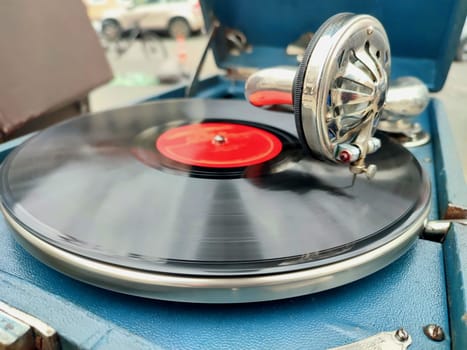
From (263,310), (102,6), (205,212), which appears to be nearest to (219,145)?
(205,212)

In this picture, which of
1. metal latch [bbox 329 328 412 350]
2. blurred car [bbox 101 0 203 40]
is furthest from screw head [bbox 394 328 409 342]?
blurred car [bbox 101 0 203 40]

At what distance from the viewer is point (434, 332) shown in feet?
1.49

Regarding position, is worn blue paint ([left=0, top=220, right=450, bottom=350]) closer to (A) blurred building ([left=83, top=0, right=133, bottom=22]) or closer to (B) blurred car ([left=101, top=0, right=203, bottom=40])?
(B) blurred car ([left=101, top=0, right=203, bottom=40])

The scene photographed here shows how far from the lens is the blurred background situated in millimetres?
1860

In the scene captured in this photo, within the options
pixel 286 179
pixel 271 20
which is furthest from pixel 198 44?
pixel 286 179

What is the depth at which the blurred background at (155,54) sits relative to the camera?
186 centimetres

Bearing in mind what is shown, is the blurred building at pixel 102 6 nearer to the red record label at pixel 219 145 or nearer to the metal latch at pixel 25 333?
the red record label at pixel 219 145

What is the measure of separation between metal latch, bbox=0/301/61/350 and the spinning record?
7 centimetres

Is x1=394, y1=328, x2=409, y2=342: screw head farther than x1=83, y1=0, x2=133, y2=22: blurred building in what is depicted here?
No

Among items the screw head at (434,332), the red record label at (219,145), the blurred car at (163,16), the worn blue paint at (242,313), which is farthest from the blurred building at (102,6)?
the screw head at (434,332)

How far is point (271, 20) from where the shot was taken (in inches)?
47.3

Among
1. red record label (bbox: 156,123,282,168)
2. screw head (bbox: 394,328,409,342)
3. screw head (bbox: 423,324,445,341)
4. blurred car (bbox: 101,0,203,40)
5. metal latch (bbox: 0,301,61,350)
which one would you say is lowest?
blurred car (bbox: 101,0,203,40)

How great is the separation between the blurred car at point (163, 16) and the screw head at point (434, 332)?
21.5 ft

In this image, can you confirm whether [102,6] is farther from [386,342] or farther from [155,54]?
[386,342]
